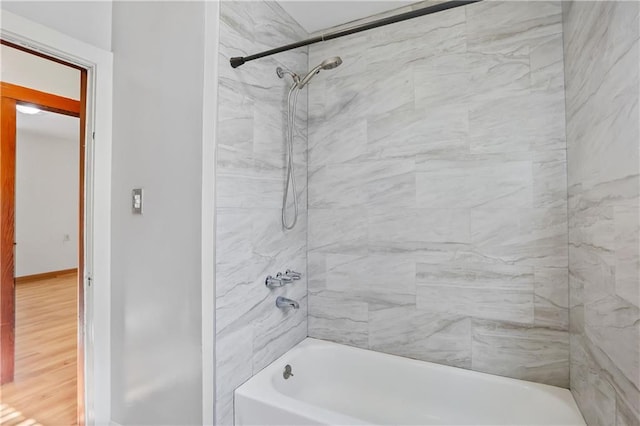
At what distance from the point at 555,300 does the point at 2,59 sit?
3.49 m

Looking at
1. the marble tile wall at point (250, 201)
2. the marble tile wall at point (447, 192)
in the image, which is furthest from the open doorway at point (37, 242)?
the marble tile wall at point (447, 192)

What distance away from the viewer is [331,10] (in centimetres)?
194

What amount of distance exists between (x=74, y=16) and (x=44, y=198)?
1.39 meters

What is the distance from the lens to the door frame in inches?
67.3

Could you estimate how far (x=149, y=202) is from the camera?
63.4 inches

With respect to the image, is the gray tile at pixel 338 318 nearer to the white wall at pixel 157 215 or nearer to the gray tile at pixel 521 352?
the gray tile at pixel 521 352

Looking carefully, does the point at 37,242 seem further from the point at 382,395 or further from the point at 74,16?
the point at 382,395

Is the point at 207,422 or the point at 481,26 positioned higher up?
the point at 481,26

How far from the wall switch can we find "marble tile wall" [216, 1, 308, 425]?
50cm

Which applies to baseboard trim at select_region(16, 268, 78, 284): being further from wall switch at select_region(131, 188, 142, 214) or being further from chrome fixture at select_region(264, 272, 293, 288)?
chrome fixture at select_region(264, 272, 293, 288)

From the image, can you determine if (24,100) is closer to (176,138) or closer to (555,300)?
(176,138)

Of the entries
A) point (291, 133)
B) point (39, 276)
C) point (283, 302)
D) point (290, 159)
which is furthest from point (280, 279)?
point (39, 276)

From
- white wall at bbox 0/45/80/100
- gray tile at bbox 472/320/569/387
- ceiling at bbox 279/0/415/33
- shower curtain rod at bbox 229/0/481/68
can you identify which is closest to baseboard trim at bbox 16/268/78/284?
white wall at bbox 0/45/80/100

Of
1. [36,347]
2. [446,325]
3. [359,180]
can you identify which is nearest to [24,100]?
[36,347]
